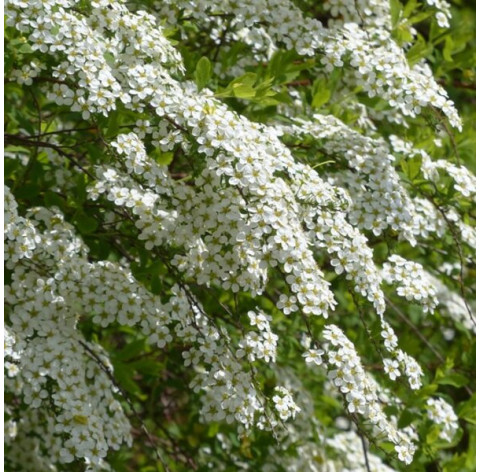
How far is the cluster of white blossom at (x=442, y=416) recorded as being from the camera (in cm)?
280

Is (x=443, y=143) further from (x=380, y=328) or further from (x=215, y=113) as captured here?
(x=215, y=113)

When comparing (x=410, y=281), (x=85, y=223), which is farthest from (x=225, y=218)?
(x=410, y=281)

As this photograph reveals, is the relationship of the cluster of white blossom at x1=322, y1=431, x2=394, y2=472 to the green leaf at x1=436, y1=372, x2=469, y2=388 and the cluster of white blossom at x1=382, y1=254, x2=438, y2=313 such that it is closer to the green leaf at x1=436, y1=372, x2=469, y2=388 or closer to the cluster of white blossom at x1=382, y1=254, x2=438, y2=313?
the green leaf at x1=436, y1=372, x2=469, y2=388

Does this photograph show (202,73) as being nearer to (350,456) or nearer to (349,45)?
(349,45)

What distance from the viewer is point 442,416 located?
280cm

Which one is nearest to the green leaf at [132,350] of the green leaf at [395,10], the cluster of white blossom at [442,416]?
the cluster of white blossom at [442,416]

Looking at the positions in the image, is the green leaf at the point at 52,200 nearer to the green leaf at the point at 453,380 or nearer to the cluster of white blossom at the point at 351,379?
the cluster of white blossom at the point at 351,379

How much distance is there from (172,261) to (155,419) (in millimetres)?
1174

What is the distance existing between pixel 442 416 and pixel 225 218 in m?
1.00

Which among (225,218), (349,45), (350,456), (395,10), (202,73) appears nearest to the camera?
(225,218)

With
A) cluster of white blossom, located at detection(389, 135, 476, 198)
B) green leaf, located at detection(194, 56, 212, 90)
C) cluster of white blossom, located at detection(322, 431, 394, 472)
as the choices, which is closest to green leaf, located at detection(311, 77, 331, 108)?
cluster of white blossom, located at detection(389, 135, 476, 198)

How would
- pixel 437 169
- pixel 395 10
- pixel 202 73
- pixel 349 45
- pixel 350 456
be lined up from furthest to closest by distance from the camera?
pixel 350 456 < pixel 395 10 < pixel 437 169 < pixel 349 45 < pixel 202 73

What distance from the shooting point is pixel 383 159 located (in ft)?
8.54

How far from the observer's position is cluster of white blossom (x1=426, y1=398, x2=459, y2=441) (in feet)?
9.18
